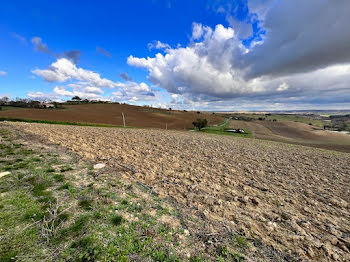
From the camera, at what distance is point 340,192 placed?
25.0ft

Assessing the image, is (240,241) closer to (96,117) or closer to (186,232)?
(186,232)

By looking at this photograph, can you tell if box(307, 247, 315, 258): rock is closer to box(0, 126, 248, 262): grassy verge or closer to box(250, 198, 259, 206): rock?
box(0, 126, 248, 262): grassy verge

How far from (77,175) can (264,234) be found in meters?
7.24

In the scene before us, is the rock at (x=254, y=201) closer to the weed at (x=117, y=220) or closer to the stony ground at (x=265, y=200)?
the stony ground at (x=265, y=200)

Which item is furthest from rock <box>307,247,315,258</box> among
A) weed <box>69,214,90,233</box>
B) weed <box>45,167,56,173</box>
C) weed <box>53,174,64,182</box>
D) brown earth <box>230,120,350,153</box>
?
brown earth <box>230,120,350,153</box>

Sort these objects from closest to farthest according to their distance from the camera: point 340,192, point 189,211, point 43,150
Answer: point 189,211, point 340,192, point 43,150

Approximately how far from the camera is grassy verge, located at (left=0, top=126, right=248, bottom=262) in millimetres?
3004

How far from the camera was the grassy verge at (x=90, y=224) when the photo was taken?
300cm

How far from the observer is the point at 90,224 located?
367cm

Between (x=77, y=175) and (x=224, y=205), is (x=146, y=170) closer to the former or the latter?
(x=77, y=175)

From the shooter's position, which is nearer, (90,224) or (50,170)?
(90,224)

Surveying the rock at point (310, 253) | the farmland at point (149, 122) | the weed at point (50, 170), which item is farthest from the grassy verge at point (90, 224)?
the farmland at point (149, 122)

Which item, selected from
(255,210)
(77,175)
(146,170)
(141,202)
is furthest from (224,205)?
(77,175)

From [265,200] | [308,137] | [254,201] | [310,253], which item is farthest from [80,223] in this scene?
[308,137]
